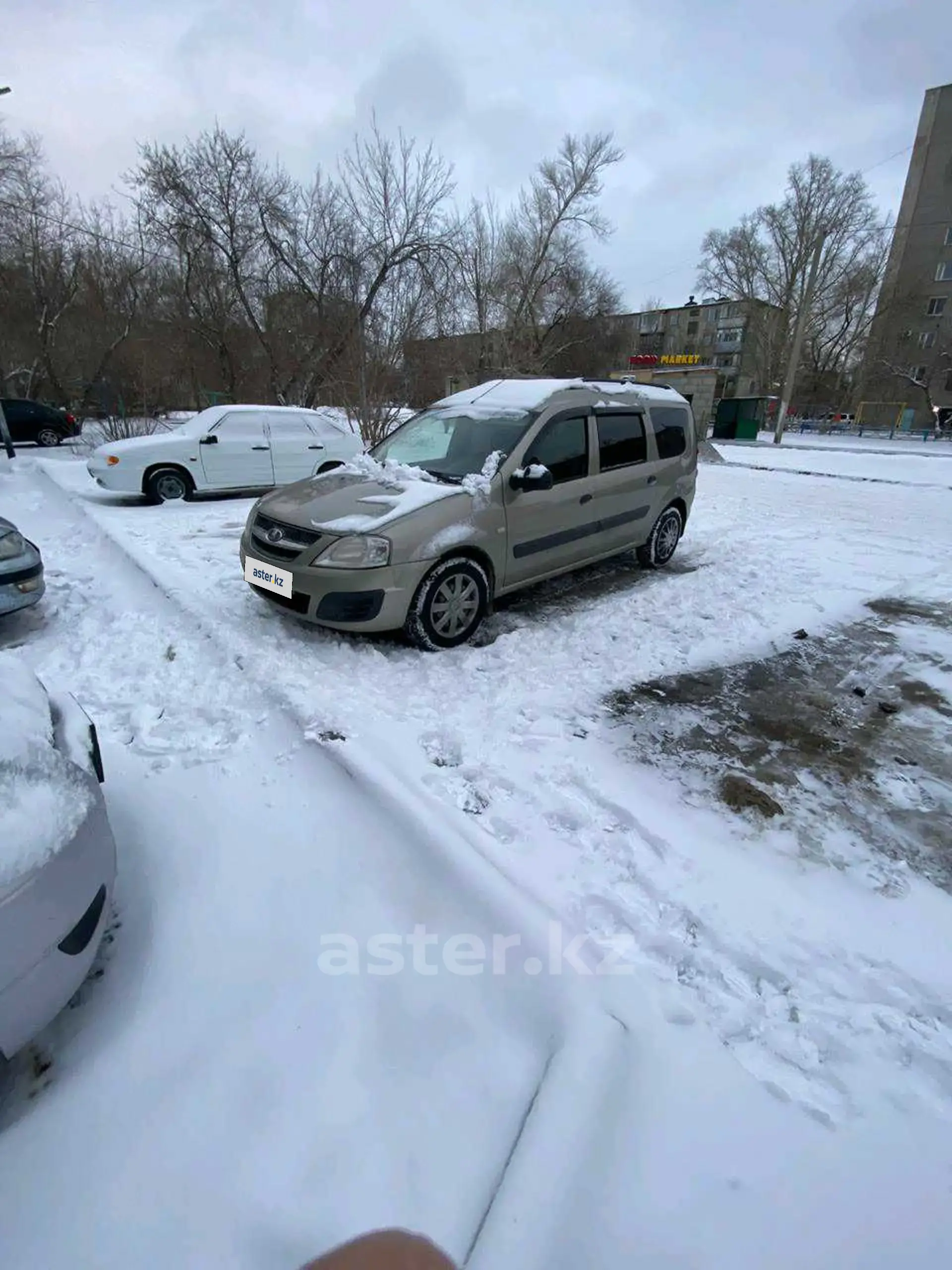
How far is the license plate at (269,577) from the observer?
388 cm

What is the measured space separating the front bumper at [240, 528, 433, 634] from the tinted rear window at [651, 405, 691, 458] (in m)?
3.18

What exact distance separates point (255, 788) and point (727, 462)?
18346 millimetres

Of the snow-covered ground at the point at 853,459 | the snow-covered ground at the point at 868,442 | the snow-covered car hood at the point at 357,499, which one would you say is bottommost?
the snow-covered ground at the point at 868,442

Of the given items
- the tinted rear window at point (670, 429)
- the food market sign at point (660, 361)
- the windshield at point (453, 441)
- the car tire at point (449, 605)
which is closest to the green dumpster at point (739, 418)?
the food market sign at point (660, 361)

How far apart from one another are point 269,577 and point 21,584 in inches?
69.3

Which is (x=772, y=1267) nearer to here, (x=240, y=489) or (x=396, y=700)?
(x=396, y=700)

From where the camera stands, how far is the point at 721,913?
223 centimetres

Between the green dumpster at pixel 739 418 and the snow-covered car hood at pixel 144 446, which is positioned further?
the green dumpster at pixel 739 418

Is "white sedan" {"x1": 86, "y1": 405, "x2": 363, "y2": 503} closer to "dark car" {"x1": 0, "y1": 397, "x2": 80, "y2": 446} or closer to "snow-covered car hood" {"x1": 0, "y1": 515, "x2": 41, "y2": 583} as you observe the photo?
"snow-covered car hood" {"x1": 0, "y1": 515, "x2": 41, "y2": 583}

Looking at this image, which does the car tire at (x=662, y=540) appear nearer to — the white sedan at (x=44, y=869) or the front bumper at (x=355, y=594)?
the front bumper at (x=355, y=594)

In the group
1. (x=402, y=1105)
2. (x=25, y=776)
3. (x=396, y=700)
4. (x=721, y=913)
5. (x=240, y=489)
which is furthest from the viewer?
(x=240, y=489)

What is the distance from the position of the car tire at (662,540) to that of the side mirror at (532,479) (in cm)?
214

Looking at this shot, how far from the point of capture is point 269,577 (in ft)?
13.2

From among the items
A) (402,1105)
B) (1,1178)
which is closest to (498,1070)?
(402,1105)
